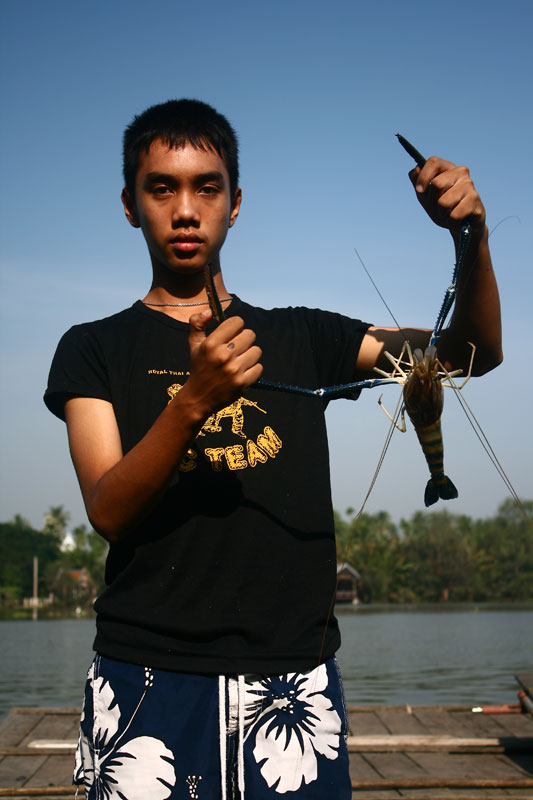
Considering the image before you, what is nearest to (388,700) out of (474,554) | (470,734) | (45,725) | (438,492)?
(470,734)

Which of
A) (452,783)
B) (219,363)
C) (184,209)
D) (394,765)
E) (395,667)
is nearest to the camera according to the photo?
(219,363)

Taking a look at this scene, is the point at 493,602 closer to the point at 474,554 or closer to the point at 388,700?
the point at 474,554

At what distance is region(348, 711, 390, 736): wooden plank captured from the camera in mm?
7291

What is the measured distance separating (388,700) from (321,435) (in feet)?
41.2

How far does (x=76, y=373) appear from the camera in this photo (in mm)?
2213

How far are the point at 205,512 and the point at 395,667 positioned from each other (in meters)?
20.6

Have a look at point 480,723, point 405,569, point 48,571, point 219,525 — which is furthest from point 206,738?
point 48,571

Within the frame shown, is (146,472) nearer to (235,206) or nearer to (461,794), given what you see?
(235,206)

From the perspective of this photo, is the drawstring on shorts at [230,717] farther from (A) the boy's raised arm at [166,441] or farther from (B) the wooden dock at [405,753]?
(B) the wooden dock at [405,753]

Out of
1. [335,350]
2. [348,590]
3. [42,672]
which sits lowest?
[348,590]

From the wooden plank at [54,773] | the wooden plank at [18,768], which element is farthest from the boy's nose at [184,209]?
the wooden plank at [18,768]

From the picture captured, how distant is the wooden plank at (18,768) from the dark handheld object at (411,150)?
5408mm

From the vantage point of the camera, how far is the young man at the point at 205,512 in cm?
190

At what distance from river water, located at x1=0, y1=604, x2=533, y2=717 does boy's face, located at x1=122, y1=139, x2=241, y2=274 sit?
12274 millimetres
